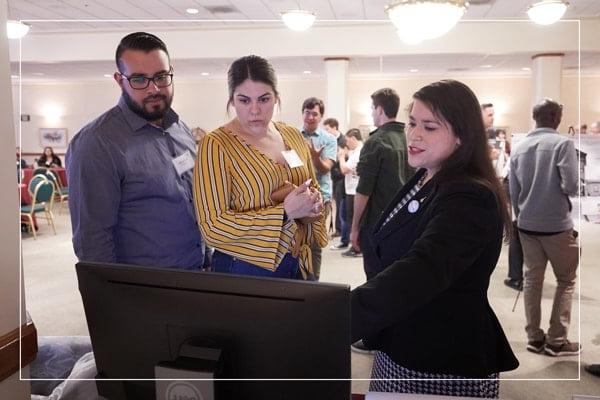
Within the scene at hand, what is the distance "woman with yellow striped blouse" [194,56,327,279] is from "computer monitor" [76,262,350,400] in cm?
59

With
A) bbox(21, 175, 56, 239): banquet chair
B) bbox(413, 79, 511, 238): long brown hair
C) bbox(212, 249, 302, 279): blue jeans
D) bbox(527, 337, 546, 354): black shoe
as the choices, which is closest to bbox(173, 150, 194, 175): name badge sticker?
bbox(212, 249, 302, 279): blue jeans

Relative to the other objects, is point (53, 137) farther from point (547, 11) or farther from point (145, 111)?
point (145, 111)

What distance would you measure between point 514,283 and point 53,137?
11.2 m

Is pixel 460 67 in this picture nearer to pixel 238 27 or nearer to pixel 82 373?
pixel 238 27

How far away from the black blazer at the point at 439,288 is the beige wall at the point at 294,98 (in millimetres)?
10138

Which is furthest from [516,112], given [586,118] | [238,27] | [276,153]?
[276,153]

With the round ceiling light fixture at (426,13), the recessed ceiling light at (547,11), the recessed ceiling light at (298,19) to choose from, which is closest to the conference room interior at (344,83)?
the recessed ceiling light at (298,19)

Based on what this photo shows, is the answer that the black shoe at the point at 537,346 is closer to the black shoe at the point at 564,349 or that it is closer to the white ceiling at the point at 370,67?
the black shoe at the point at 564,349

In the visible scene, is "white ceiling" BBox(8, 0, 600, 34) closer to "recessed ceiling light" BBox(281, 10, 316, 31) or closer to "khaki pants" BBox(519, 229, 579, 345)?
"recessed ceiling light" BBox(281, 10, 316, 31)

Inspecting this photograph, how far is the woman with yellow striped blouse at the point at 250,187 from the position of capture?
4.34 feet

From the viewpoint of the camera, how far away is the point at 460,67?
963cm

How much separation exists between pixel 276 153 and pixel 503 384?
5.56 ft

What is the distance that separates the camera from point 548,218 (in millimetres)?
2602

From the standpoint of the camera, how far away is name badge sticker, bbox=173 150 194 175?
1479mm
